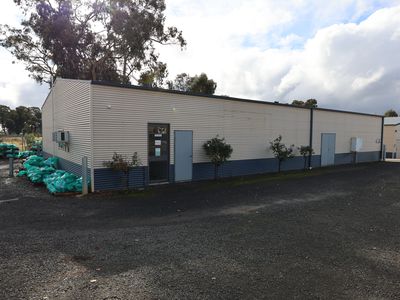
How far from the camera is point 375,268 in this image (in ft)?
13.6

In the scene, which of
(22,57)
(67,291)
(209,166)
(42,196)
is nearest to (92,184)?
(42,196)

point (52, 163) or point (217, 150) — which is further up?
point (217, 150)

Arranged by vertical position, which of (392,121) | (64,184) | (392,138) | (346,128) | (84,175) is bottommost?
(64,184)

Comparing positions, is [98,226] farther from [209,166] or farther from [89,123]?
[209,166]

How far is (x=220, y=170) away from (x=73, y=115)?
6.52 meters

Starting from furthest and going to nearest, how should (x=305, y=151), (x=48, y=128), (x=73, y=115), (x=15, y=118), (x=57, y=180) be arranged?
1. (x=15, y=118)
2. (x=48, y=128)
3. (x=305, y=151)
4. (x=73, y=115)
5. (x=57, y=180)

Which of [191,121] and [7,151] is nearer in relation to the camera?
[191,121]

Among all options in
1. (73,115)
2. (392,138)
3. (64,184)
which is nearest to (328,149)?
(73,115)

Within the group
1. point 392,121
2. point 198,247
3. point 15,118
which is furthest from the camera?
point 15,118

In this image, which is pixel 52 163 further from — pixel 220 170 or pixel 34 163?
A: pixel 220 170

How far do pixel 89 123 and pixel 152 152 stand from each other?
2.53 m

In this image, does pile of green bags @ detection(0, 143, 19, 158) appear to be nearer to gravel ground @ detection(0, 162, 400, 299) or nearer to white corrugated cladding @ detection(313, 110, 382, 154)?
gravel ground @ detection(0, 162, 400, 299)

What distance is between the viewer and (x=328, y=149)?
18859 millimetres

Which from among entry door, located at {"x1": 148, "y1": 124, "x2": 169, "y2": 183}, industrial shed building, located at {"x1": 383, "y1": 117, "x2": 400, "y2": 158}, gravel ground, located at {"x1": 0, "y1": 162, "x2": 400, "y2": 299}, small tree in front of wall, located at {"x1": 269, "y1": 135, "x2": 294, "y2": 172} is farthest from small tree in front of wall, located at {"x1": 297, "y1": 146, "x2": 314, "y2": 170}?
industrial shed building, located at {"x1": 383, "y1": 117, "x2": 400, "y2": 158}
